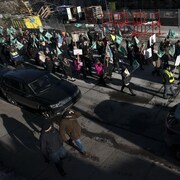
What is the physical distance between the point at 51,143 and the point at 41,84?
5.24 meters

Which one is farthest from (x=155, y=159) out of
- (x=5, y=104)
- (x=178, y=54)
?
(x=5, y=104)

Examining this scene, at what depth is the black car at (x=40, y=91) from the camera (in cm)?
1169

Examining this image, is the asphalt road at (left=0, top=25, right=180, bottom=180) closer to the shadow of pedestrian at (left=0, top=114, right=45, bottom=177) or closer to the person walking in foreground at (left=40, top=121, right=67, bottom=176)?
the shadow of pedestrian at (left=0, top=114, right=45, bottom=177)

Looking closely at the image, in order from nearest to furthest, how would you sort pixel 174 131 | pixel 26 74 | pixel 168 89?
pixel 174 131
pixel 168 89
pixel 26 74

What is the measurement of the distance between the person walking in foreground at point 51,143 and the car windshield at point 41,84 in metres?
4.75

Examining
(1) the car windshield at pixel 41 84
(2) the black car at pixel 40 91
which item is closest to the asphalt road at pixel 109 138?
(2) the black car at pixel 40 91

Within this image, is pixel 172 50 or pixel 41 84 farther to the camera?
pixel 172 50

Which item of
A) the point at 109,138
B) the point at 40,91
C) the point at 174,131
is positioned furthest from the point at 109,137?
the point at 40,91

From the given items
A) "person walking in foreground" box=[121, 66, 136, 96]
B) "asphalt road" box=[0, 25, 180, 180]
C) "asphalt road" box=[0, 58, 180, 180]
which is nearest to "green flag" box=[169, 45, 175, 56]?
"asphalt road" box=[0, 25, 180, 180]

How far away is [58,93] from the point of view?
39.3 feet

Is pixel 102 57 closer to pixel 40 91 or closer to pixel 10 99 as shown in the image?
pixel 40 91

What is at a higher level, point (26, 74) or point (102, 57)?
point (26, 74)

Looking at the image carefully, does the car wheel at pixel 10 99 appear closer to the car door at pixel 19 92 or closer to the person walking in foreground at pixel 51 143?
the car door at pixel 19 92

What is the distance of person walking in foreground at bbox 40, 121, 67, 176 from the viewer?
7.48 meters
